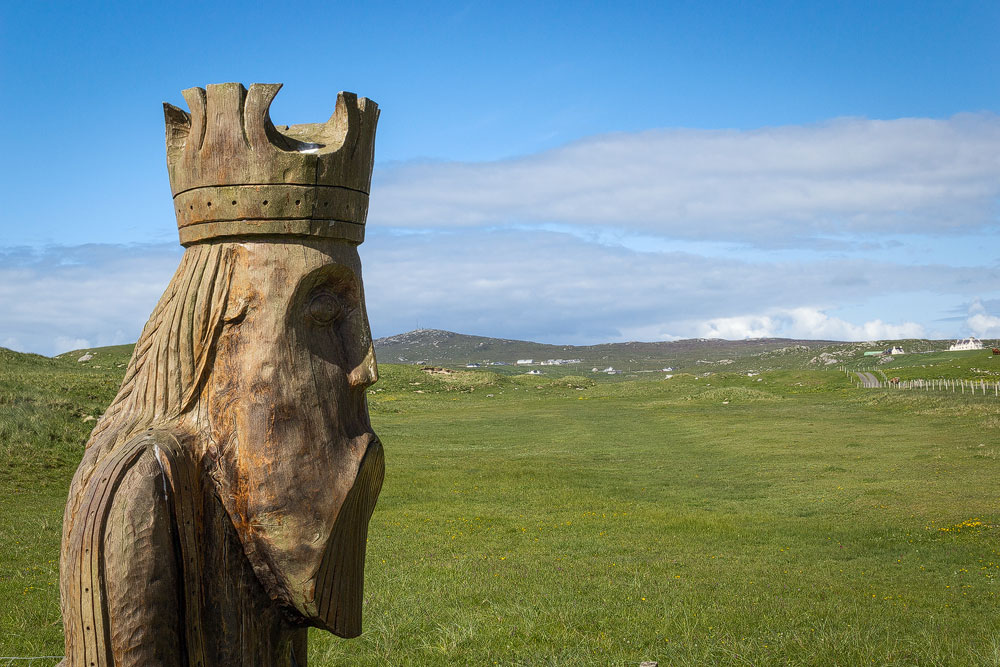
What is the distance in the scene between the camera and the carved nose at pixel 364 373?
3.05 m

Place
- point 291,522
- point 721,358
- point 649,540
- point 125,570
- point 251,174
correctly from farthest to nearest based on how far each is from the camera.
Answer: point 721,358, point 649,540, point 251,174, point 291,522, point 125,570

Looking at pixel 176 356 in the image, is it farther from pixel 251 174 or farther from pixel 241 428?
pixel 251 174

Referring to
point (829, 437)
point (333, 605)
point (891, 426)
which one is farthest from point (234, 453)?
point (891, 426)

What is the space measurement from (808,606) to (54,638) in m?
7.93

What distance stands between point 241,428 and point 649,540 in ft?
38.4

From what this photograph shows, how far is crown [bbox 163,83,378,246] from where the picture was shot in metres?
3.00

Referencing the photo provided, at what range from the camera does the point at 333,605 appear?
9.64 feet

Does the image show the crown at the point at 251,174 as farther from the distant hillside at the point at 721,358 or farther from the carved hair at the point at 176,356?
the distant hillside at the point at 721,358

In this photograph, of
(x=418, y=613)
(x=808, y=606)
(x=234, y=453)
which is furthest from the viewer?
(x=808, y=606)

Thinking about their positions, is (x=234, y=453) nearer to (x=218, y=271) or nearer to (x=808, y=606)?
(x=218, y=271)

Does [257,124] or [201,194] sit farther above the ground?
[257,124]

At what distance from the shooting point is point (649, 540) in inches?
535

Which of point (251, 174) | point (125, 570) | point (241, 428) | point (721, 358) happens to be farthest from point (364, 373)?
point (721, 358)

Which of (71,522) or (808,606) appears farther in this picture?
(808,606)
